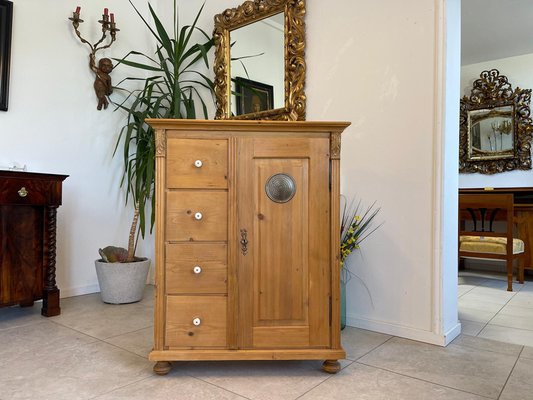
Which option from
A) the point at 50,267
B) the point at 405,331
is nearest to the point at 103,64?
the point at 50,267

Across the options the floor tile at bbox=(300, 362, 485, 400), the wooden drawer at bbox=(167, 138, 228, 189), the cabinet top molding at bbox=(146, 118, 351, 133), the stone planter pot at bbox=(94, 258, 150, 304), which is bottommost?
the floor tile at bbox=(300, 362, 485, 400)

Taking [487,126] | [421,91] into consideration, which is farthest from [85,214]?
[487,126]

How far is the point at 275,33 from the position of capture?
2.43m

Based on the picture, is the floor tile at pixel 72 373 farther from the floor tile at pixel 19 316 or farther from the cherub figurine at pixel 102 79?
the cherub figurine at pixel 102 79

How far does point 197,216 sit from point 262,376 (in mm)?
656

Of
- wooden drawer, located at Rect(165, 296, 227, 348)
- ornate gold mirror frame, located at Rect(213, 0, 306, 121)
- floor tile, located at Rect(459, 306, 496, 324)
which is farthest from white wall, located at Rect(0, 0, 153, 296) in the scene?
floor tile, located at Rect(459, 306, 496, 324)

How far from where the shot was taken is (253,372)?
4.91ft

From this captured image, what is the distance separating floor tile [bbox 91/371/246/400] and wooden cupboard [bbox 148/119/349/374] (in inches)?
5.3

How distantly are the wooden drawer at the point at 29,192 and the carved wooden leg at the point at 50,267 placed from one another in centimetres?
7

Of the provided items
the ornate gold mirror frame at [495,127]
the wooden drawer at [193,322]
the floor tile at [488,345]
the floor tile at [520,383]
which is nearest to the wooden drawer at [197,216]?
the wooden drawer at [193,322]

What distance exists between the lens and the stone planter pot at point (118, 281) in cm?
249

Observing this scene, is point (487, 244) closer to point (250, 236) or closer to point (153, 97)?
point (250, 236)

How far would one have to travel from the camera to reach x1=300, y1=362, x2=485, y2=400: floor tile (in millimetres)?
1296

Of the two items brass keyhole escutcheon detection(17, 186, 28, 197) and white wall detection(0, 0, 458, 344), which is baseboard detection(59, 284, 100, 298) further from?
brass keyhole escutcheon detection(17, 186, 28, 197)
